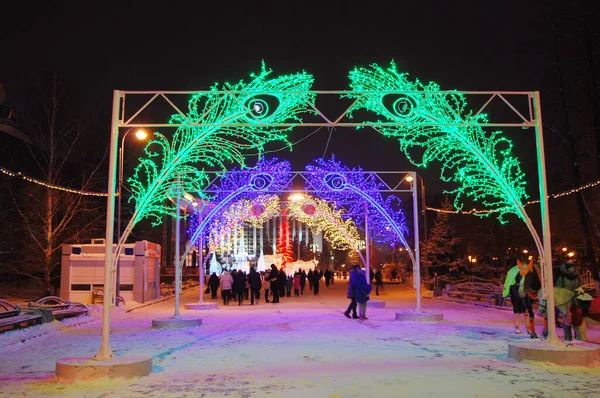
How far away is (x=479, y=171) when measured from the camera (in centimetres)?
1159

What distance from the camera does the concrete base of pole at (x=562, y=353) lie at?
8.80m

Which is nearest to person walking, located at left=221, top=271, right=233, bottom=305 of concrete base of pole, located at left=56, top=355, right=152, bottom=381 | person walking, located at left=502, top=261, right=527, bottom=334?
person walking, located at left=502, top=261, right=527, bottom=334

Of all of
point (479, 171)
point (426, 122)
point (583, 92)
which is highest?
point (583, 92)

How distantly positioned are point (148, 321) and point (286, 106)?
10208mm

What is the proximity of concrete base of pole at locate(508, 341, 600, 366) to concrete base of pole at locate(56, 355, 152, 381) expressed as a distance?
582 centimetres

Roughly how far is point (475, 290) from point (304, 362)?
1836 centimetres

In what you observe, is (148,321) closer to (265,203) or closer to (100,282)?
(100,282)

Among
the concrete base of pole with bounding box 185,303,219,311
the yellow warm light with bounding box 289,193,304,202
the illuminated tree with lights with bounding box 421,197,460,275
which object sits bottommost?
the concrete base of pole with bounding box 185,303,219,311

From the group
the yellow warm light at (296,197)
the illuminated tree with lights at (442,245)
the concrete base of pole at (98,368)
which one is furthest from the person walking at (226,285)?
the illuminated tree with lights at (442,245)

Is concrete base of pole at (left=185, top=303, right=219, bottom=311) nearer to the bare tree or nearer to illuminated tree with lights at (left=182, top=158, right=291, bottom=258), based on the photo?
illuminated tree with lights at (left=182, top=158, right=291, bottom=258)

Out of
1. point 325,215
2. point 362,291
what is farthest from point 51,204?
point 362,291

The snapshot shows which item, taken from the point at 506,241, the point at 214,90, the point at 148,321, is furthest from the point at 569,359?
the point at 506,241

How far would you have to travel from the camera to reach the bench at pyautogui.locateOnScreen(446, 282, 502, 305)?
23250mm

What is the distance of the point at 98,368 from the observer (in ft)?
26.3
